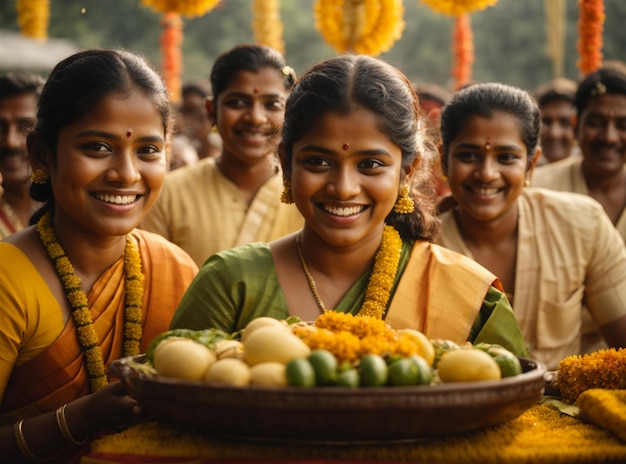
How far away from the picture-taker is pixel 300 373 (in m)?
1.93

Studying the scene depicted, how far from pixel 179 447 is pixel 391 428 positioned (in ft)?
1.74

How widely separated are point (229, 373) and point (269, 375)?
95 millimetres

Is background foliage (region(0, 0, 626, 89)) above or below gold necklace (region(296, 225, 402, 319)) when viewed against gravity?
above

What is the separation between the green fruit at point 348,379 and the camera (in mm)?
1928

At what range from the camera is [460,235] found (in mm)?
4293

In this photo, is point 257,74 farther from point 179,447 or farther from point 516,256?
point 179,447

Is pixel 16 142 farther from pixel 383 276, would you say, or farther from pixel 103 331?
pixel 383 276

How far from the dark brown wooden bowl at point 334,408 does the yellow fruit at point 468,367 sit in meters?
0.05

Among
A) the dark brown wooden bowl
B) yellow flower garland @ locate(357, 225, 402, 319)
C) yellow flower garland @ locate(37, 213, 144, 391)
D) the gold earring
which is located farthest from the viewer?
the gold earring

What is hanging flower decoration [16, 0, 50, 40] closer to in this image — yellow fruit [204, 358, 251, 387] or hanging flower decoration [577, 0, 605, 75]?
hanging flower decoration [577, 0, 605, 75]

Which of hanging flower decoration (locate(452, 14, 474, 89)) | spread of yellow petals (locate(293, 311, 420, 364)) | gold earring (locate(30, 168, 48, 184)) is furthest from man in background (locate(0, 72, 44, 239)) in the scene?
hanging flower decoration (locate(452, 14, 474, 89))

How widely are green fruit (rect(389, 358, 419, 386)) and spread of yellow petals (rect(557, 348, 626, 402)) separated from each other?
2.66ft

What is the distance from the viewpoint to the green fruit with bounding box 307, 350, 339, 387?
1.94 meters

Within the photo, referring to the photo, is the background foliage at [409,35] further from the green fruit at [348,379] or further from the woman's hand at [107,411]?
the green fruit at [348,379]
